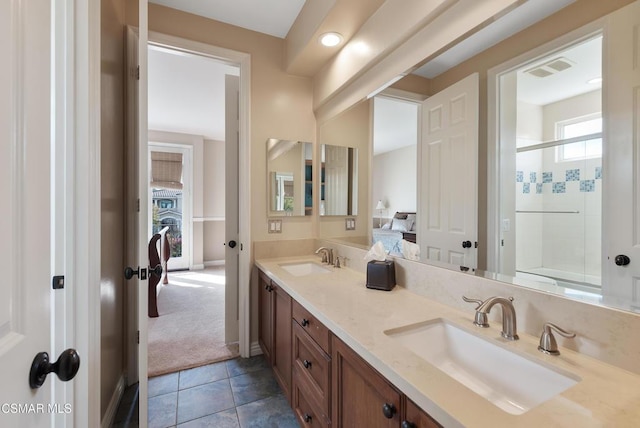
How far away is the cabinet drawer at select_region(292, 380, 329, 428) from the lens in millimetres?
1292

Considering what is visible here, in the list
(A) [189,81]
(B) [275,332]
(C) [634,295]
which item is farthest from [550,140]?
(A) [189,81]

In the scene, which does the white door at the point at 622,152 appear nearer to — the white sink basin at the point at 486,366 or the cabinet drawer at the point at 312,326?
the white sink basin at the point at 486,366

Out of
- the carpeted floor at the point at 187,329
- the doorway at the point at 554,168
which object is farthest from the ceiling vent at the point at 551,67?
the carpeted floor at the point at 187,329

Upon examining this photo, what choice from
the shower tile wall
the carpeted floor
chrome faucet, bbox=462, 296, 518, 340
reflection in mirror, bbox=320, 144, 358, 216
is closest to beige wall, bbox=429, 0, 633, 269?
the shower tile wall

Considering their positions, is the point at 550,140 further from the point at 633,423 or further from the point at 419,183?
the point at 633,423

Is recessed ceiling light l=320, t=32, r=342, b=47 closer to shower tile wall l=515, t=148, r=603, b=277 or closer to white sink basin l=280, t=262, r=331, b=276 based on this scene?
shower tile wall l=515, t=148, r=603, b=277

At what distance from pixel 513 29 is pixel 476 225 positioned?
0.77 meters

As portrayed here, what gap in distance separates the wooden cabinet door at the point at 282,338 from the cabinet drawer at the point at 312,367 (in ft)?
0.38

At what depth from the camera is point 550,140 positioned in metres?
0.97

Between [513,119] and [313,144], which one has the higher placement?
[313,144]

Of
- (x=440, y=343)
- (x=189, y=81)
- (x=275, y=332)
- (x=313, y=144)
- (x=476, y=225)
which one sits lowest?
(x=275, y=332)

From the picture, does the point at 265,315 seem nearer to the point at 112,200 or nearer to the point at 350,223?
the point at 350,223

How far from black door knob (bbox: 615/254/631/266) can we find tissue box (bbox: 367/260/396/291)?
2.91 ft

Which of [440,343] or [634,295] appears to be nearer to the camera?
[634,295]
